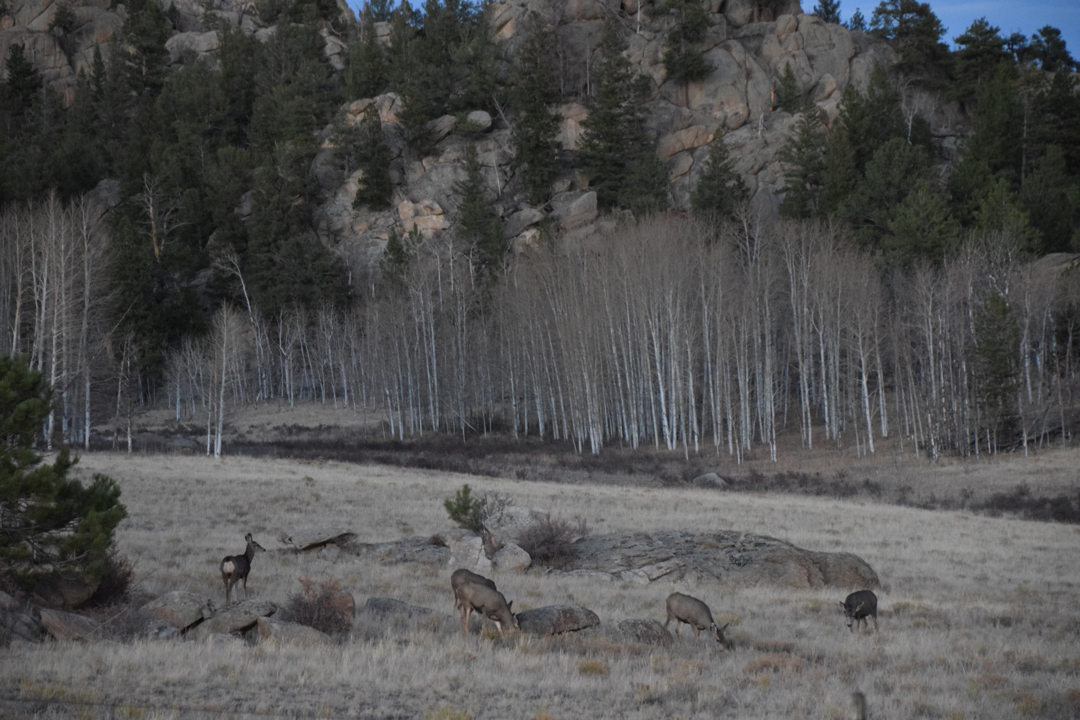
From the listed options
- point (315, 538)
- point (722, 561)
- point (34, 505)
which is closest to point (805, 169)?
point (722, 561)

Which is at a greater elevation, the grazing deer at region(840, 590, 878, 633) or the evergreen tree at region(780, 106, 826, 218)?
the evergreen tree at region(780, 106, 826, 218)

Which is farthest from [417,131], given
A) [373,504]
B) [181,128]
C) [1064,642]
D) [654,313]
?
[1064,642]

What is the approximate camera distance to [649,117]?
251ft

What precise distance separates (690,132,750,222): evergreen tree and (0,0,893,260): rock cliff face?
4455 millimetres

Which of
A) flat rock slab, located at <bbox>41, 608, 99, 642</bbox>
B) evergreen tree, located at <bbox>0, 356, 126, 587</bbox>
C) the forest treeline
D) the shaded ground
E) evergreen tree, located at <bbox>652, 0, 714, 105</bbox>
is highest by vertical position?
evergreen tree, located at <bbox>652, 0, 714, 105</bbox>

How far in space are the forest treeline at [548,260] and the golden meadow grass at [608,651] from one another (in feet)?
67.9

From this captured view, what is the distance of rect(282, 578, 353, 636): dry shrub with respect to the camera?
9.72 m

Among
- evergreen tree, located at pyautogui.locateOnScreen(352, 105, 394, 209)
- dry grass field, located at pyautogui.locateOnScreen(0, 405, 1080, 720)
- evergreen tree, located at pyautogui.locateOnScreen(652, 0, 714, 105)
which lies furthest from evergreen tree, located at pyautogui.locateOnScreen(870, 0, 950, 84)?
dry grass field, located at pyautogui.locateOnScreen(0, 405, 1080, 720)

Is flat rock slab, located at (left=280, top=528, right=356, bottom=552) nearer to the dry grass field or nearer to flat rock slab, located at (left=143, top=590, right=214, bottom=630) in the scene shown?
the dry grass field

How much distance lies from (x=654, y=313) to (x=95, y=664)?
129ft

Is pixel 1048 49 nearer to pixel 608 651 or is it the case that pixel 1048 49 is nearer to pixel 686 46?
pixel 686 46

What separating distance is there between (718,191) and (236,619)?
186ft

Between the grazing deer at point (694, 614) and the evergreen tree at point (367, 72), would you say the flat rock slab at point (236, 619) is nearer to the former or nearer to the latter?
the grazing deer at point (694, 614)

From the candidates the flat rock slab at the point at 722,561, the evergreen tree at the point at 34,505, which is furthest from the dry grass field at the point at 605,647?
the evergreen tree at the point at 34,505
